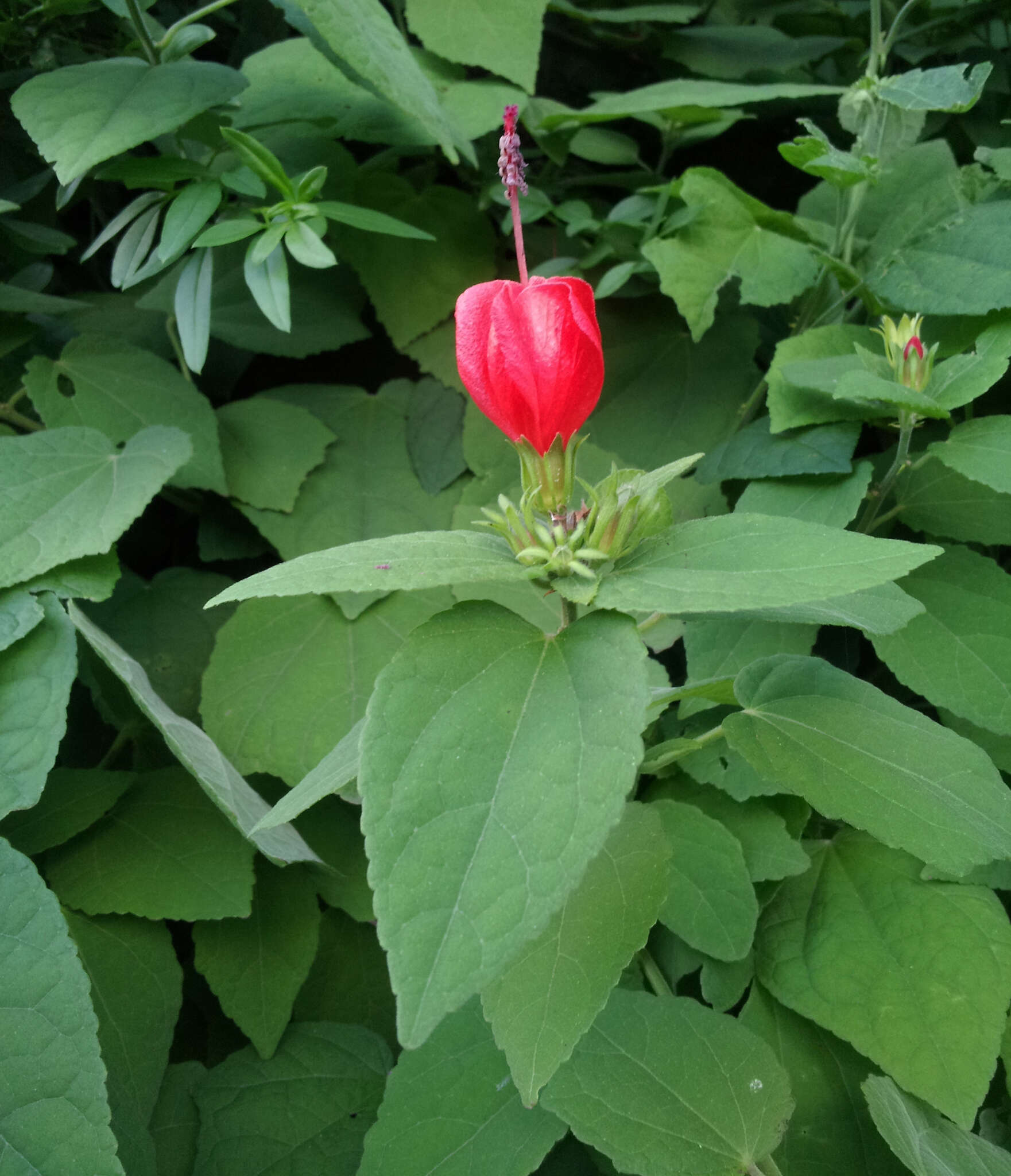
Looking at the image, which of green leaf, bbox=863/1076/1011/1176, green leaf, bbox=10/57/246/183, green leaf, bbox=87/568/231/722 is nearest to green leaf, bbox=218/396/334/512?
green leaf, bbox=87/568/231/722

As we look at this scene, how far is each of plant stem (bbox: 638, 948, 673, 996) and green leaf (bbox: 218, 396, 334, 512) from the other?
0.59m

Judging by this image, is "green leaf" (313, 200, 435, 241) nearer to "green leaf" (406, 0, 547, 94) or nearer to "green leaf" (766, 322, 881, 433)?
"green leaf" (406, 0, 547, 94)

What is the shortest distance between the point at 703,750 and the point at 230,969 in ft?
1.56

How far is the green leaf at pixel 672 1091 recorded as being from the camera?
626 mm

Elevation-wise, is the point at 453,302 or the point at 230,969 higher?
the point at 453,302

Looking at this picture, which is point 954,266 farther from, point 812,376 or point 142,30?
point 142,30

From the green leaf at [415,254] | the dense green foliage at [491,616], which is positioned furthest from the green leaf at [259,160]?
the green leaf at [415,254]

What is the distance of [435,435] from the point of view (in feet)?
3.68

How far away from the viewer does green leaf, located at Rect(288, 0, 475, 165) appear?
844 millimetres

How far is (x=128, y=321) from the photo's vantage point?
1.17 meters

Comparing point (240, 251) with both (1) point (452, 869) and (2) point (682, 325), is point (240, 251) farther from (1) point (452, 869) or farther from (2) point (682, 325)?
(1) point (452, 869)

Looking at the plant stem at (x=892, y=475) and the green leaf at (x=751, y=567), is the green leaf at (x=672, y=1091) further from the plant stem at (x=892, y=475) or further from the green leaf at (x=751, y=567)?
the plant stem at (x=892, y=475)

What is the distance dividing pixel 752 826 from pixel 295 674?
47 centimetres

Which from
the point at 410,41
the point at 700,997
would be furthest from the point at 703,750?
the point at 410,41
